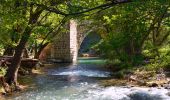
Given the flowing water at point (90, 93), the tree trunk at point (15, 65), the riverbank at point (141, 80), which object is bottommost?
the flowing water at point (90, 93)

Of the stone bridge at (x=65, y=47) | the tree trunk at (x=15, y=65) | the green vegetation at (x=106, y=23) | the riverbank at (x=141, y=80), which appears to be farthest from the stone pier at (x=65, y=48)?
the tree trunk at (x=15, y=65)

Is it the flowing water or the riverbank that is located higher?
the riverbank

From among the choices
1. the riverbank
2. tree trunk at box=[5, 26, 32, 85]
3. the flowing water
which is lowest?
the flowing water

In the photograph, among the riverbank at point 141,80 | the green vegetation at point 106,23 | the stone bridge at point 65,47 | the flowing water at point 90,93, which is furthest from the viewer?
the stone bridge at point 65,47

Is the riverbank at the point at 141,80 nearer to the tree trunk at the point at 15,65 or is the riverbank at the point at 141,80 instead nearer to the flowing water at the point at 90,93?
the flowing water at the point at 90,93

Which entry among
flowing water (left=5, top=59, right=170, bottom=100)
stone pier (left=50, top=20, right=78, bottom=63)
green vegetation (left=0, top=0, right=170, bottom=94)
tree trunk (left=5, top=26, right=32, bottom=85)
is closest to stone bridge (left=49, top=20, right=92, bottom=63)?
stone pier (left=50, top=20, right=78, bottom=63)

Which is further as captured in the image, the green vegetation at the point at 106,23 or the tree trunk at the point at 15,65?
the tree trunk at the point at 15,65

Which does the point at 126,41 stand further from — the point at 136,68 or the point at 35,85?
the point at 35,85

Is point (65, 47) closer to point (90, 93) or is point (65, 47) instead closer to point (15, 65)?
point (15, 65)

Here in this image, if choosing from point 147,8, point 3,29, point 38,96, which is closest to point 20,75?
point 3,29

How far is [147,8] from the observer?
7.59 m

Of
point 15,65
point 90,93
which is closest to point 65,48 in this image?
point 15,65

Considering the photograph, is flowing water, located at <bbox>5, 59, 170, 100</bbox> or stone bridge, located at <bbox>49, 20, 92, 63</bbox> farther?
stone bridge, located at <bbox>49, 20, 92, 63</bbox>

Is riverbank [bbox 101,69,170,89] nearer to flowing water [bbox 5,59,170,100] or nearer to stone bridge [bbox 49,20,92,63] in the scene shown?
flowing water [bbox 5,59,170,100]
